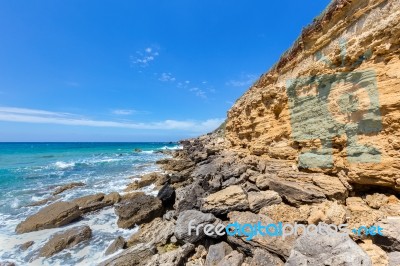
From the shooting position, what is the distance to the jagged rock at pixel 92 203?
1245cm

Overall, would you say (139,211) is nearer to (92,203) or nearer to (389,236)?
(92,203)

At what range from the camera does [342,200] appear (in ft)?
21.5

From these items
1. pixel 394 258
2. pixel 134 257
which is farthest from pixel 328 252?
pixel 134 257

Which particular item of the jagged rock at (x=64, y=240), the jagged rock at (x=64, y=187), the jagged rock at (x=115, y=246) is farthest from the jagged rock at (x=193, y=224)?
the jagged rock at (x=64, y=187)

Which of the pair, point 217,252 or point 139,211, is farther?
point 139,211

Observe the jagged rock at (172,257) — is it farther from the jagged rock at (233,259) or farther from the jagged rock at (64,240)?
the jagged rock at (64,240)

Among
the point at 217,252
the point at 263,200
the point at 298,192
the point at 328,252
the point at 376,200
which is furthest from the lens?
the point at 263,200

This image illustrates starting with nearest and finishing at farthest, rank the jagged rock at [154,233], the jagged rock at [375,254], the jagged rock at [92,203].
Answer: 1. the jagged rock at [375,254]
2. the jagged rock at [154,233]
3. the jagged rock at [92,203]

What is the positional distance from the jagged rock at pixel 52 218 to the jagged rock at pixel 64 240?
1323 millimetres

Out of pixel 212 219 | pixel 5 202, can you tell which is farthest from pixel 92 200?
pixel 212 219

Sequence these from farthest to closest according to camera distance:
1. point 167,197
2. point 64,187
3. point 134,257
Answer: point 64,187, point 167,197, point 134,257

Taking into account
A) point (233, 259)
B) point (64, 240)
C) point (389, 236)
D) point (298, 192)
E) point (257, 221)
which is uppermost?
point (298, 192)

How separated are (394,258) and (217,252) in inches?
162

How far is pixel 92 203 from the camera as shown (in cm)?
1296
